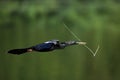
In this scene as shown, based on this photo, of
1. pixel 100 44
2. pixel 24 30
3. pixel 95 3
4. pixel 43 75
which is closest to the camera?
pixel 43 75

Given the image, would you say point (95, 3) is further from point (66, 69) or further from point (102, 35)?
point (66, 69)

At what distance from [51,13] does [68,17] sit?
7 centimetres

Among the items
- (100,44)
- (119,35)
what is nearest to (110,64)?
(100,44)

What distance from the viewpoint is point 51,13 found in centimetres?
Result: 191

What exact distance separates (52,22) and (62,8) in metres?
0.11

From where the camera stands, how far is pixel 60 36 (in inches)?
66.7

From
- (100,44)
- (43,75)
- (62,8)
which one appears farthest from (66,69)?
(62,8)

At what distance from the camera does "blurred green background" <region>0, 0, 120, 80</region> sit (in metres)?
1.55

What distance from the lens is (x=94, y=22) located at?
189cm

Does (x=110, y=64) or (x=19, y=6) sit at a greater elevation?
(x=19, y=6)

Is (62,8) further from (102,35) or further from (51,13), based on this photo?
(102,35)

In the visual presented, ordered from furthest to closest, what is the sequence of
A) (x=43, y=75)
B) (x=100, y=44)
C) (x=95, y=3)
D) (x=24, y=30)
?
(x=95, y=3), (x=24, y=30), (x=100, y=44), (x=43, y=75)

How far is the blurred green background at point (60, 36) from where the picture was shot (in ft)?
5.07

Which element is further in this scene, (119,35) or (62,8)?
(62,8)
